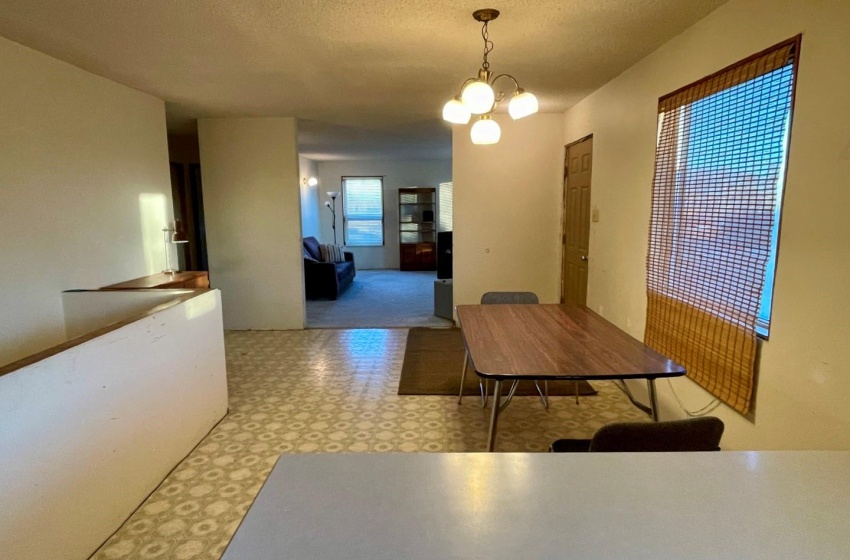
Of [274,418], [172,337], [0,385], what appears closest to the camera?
[0,385]

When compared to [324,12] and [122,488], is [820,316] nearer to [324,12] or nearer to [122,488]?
[324,12]

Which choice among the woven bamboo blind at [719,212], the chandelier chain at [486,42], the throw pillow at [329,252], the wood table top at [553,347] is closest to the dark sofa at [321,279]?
the throw pillow at [329,252]

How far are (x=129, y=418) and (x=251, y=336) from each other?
3.06 m

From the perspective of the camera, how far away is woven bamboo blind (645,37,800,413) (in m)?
2.02

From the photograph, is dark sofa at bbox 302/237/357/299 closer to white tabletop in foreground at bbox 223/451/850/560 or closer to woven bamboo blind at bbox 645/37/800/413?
woven bamboo blind at bbox 645/37/800/413

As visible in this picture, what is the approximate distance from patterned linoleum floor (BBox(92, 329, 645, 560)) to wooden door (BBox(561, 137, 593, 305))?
1.27m

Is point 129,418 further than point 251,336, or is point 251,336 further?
point 251,336

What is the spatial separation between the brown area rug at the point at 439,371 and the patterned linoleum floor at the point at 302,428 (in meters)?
0.11

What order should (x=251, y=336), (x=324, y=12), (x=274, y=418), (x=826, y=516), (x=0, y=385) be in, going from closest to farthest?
1. (x=826, y=516)
2. (x=0, y=385)
3. (x=324, y=12)
4. (x=274, y=418)
5. (x=251, y=336)

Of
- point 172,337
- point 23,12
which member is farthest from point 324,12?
point 172,337

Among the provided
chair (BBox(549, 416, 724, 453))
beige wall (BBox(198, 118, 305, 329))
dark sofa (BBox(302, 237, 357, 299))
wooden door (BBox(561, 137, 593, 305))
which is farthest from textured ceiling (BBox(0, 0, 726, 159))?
dark sofa (BBox(302, 237, 357, 299))

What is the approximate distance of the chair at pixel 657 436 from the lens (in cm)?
144

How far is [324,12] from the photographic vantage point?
7.67 ft

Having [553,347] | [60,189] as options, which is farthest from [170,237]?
[553,347]
